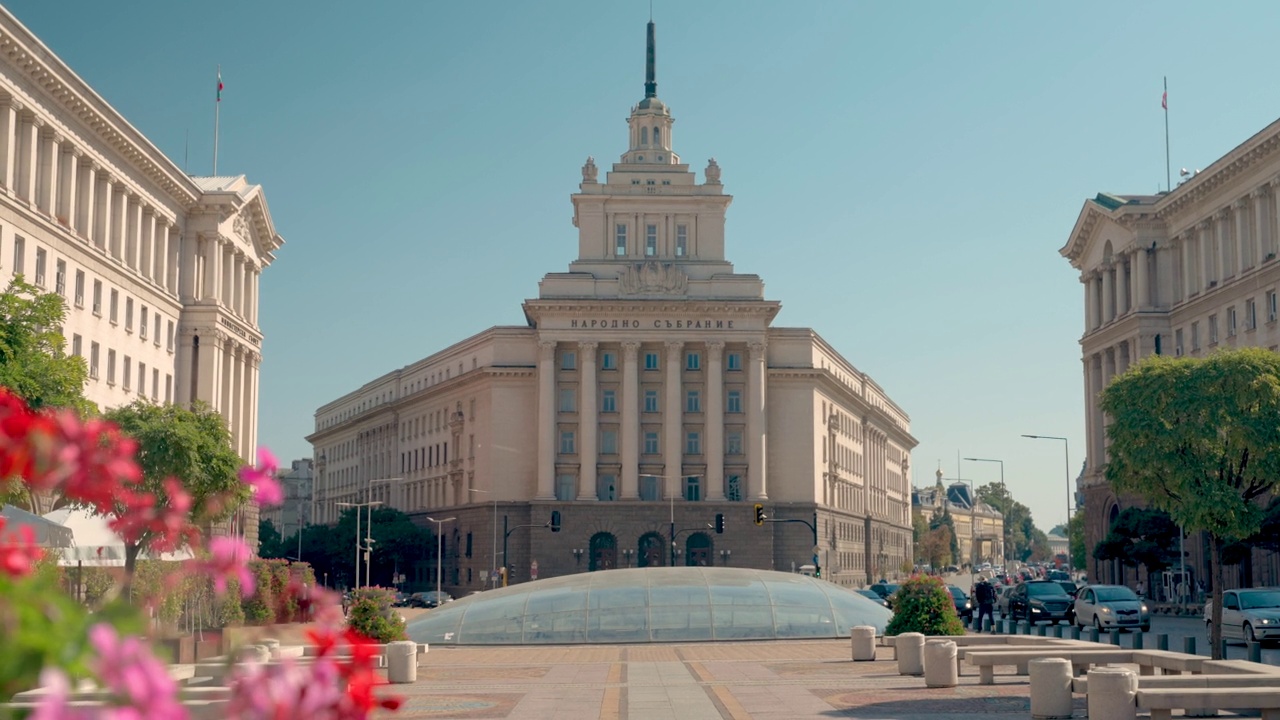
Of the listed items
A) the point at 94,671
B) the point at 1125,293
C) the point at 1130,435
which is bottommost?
the point at 94,671

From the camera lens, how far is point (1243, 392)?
1470 inches

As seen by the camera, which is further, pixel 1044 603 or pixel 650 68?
pixel 650 68

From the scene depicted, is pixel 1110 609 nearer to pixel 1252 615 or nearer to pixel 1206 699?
pixel 1252 615

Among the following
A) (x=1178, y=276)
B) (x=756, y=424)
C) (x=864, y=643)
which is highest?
(x=1178, y=276)

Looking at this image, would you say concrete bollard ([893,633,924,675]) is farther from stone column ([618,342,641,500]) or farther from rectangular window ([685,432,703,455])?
rectangular window ([685,432,703,455])

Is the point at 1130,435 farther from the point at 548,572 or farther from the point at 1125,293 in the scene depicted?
the point at 548,572

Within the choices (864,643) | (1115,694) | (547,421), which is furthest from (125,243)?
(1115,694)

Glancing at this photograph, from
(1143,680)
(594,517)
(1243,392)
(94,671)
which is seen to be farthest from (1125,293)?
(94,671)

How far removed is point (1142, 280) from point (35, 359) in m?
64.2

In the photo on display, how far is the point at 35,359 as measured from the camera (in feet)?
126

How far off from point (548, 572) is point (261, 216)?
1340 inches

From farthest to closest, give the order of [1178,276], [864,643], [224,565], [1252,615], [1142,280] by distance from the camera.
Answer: [1142,280] → [1178,276] → [1252,615] → [864,643] → [224,565]

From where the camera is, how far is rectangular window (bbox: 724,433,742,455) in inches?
4350

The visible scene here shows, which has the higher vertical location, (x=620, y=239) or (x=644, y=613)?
(x=620, y=239)
